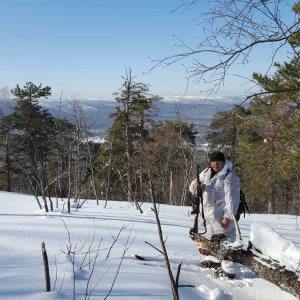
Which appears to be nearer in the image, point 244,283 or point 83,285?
point 83,285

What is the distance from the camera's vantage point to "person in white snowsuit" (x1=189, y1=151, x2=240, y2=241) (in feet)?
16.2

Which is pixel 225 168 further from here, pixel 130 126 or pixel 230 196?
pixel 130 126

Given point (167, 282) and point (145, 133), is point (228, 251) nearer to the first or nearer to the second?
point (167, 282)

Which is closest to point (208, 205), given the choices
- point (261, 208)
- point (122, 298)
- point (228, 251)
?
point (228, 251)

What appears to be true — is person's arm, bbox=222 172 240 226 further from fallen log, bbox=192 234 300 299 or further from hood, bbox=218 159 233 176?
fallen log, bbox=192 234 300 299

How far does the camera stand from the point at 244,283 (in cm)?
433

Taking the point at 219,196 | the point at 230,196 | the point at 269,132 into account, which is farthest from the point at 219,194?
the point at 269,132

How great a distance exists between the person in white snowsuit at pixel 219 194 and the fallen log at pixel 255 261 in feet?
0.72

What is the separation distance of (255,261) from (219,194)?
1264 mm

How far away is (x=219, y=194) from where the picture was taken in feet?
16.9

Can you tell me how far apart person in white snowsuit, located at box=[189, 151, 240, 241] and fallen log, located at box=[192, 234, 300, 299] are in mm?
219

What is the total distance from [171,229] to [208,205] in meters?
1.97

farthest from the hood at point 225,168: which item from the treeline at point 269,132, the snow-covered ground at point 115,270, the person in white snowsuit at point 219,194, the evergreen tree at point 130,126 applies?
the evergreen tree at point 130,126

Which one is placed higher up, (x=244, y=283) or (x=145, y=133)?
(x=145, y=133)
